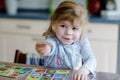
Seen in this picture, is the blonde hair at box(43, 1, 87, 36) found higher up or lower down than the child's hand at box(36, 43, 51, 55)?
higher up

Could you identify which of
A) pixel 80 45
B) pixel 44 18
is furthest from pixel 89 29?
pixel 80 45

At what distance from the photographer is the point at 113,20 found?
232 cm

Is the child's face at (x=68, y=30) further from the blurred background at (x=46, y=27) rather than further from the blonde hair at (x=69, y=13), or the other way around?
the blurred background at (x=46, y=27)

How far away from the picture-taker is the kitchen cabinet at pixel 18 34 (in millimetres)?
2609

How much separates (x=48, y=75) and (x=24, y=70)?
0.12 m

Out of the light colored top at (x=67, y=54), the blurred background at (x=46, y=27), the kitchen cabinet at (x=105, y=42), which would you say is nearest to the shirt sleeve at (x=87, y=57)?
the light colored top at (x=67, y=54)

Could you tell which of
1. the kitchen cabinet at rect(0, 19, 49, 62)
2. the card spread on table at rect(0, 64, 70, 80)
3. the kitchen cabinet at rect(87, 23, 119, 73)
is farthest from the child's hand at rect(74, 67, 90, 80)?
the kitchen cabinet at rect(0, 19, 49, 62)

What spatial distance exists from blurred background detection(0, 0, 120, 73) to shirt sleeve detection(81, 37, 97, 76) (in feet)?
3.04

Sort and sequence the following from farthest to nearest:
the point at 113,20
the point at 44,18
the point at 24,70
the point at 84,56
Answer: the point at 44,18, the point at 113,20, the point at 84,56, the point at 24,70

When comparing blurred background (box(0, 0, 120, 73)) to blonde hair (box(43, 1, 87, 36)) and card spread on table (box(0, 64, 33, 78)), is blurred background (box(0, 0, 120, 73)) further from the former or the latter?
card spread on table (box(0, 64, 33, 78))

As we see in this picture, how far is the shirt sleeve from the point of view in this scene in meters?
1.12

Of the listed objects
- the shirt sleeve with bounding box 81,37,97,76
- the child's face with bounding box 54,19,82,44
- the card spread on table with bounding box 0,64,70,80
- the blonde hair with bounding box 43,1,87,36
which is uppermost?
the blonde hair with bounding box 43,1,87,36

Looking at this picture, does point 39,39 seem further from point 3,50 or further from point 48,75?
point 3,50

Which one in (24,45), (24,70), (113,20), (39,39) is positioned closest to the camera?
(39,39)
